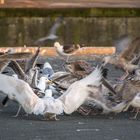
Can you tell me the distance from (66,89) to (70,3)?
50.8 feet

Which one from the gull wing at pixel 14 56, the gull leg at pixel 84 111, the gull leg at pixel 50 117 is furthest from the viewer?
the gull wing at pixel 14 56

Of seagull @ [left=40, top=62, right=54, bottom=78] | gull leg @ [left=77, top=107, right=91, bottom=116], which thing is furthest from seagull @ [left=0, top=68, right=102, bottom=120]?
seagull @ [left=40, top=62, right=54, bottom=78]

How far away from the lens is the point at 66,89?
9.14 meters

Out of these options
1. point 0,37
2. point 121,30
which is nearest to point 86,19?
point 121,30

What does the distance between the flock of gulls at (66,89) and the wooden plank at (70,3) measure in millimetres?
12583

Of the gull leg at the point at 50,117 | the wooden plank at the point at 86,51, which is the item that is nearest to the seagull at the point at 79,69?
the gull leg at the point at 50,117

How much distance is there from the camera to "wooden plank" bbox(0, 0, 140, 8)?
74.5 ft

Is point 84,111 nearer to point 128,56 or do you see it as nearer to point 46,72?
point 46,72

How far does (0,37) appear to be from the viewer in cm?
2106

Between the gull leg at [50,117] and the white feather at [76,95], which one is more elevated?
the white feather at [76,95]

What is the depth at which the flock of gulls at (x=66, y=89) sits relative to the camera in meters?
8.47

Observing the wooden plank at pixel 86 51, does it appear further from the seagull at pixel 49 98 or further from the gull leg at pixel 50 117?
the gull leg at pixel 50 117

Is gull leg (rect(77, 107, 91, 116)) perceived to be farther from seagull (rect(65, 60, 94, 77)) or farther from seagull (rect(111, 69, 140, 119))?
seagull (rect(65, 60, 94, 77))

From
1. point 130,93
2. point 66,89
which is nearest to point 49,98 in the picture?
point 66,89
